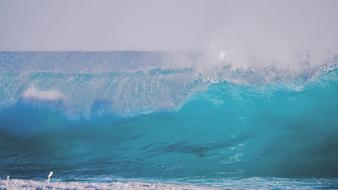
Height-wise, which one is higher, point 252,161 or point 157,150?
point 157,150

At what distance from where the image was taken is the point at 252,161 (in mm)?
6801

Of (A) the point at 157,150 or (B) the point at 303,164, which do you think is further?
(A) the point at 157,150

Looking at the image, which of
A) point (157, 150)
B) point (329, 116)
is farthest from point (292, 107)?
point (157, 150)

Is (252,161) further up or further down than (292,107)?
further down

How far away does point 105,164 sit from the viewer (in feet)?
23.3

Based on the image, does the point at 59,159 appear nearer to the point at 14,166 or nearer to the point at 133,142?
the point at 14,166

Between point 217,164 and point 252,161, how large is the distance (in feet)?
2.12

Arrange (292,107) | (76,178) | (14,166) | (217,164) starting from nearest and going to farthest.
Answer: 1. (76,178)
2. (217,164)
3. (14,166)
4. (292,107)

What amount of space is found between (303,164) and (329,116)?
166cm

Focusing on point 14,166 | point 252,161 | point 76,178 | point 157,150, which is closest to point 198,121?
point 157,150

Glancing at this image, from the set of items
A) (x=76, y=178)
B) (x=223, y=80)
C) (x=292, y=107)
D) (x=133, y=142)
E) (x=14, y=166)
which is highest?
(x=223, y=80)

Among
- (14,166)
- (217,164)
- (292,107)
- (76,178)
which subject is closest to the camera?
(76,178)

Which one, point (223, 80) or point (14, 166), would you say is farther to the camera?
point (223, 80)

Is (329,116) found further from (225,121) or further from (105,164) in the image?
(105,164)
